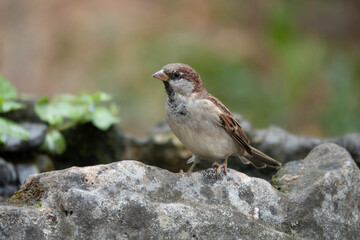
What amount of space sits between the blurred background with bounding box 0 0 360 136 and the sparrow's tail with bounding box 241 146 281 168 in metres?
3.66

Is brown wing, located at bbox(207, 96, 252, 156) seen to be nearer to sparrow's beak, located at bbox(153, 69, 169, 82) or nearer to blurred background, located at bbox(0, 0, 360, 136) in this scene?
sparrow's beak, located at bbox(153, 69, 169, 82)

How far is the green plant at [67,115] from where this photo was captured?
173 inches

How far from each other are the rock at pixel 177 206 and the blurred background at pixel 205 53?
4602 mm

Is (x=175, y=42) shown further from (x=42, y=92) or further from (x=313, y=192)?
(x=313, y=192)

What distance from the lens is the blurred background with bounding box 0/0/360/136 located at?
8.16m

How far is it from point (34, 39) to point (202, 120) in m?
6.74

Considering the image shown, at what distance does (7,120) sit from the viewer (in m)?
4.07

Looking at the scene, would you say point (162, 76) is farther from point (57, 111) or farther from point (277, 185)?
point (57, 111)

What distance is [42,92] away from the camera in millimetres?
8961

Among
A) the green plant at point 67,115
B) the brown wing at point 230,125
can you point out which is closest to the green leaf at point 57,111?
the green plant at point 67,115

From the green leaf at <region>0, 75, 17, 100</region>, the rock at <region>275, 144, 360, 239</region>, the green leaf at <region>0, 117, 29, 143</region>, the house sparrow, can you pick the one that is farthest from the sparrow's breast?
the green leaf at <region>0, 75, 17, 100</region>

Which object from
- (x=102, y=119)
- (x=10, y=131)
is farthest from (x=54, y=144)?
(x=10, y=131)

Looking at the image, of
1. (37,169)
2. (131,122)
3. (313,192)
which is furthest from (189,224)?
(131,122)

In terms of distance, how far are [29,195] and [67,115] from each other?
5.93 ft
